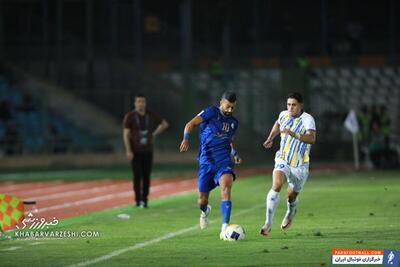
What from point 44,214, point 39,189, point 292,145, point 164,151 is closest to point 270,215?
point 292,145

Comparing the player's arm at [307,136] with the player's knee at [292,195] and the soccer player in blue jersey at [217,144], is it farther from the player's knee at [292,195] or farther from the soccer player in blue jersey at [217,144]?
the player's knee at [292,195]

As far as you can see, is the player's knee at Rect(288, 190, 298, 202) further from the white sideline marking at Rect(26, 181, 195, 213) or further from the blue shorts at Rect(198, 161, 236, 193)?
the white sideline marking at Rect(26, 181, 195, 213)

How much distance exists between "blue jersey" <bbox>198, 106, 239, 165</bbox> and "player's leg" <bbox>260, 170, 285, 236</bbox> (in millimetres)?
777

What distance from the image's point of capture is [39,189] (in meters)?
28.1

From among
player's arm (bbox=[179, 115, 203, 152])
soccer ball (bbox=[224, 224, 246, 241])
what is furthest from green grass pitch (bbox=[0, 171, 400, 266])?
player's arm (bbox=[179, 115, 203, 152])

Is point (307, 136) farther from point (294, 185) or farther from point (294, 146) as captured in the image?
point (294, 185)

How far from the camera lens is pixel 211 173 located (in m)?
15.5

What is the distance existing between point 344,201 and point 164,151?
19986 mm

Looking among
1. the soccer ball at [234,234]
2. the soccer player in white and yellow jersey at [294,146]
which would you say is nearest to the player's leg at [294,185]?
the soccer player in white and yellow jersey at [294,146]

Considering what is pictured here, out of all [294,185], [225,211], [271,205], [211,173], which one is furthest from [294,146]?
[225,211]

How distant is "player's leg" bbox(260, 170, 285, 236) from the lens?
14836 millimetres

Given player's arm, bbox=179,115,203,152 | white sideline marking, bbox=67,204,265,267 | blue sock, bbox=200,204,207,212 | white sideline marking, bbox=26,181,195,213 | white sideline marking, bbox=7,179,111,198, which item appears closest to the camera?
white sideline marking, bbox=67,204,265,267

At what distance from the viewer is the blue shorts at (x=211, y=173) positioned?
15305mm

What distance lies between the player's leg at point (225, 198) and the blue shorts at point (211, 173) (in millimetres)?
94
